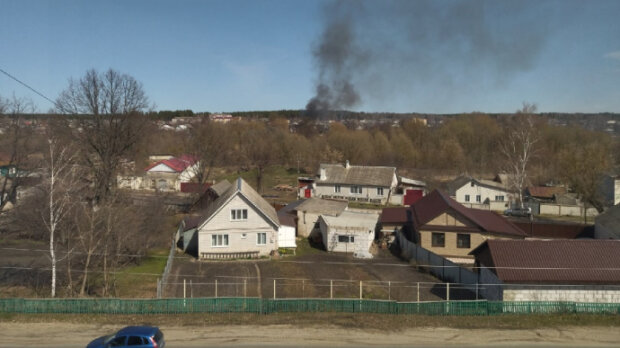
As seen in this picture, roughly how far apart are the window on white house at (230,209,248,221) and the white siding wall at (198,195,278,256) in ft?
0.62

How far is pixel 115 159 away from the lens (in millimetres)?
36094

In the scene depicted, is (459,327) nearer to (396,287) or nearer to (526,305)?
(526,305)

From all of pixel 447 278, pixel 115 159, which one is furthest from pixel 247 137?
pixel 447 278

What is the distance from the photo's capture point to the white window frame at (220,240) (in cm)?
2861

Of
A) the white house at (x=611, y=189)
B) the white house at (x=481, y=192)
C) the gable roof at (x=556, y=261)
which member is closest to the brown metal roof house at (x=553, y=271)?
the gable roof at (x=556, y=261)

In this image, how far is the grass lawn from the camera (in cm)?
2139

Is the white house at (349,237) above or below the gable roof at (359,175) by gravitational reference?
below

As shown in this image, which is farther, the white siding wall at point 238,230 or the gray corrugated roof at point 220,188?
the gray corrugated roof at point 220,188

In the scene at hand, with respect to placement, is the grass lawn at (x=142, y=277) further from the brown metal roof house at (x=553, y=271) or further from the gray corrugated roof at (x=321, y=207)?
the brown metal roof house at (x=553, y=271)

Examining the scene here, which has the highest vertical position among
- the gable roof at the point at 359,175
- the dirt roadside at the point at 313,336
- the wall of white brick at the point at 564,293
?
the gable roof at the point at 359,175

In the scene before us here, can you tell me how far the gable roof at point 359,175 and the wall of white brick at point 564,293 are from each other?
105 ft

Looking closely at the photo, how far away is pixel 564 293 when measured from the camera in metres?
18.6

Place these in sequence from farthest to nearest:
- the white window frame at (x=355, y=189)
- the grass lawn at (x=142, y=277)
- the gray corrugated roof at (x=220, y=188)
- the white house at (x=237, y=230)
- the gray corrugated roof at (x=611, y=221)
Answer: the white window frame at (x=355, y=189)
the gray corrugated roof at (x=220, y=188)
the gray corrugated roof at (x=611, y=221)
the white house at (x=237, y=230)
the grass lawn at (x=142, y=277)

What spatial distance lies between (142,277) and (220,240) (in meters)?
5.90
